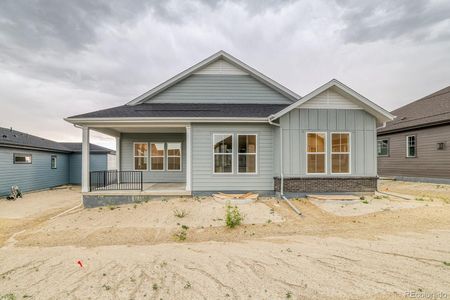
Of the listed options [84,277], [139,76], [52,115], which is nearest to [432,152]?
[84,277]

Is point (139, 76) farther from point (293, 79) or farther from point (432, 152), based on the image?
point (432, 152)

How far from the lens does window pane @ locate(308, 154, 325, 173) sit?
352 inches

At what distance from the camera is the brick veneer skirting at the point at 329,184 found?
883 cm

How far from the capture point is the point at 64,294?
3.09 m

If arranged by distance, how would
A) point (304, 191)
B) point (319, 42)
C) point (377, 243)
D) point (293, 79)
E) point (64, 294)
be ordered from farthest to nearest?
point (293, 79)
point (319, 42)
point (304, 191)
point (377, 243)
point (64, 294)

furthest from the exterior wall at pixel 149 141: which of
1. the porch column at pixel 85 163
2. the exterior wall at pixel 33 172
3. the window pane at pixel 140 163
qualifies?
the exterior wall at pixel 33 172

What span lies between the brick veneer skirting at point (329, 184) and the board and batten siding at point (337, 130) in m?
0.21

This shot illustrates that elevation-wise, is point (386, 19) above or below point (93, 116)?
above

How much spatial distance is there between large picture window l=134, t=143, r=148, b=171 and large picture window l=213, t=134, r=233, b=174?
4.97 metres

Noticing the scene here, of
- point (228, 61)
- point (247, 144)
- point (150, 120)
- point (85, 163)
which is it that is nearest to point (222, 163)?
point (247, 144)

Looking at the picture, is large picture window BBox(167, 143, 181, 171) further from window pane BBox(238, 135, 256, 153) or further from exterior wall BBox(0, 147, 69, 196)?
exterior wall BBox(0, 147, 69, 196)

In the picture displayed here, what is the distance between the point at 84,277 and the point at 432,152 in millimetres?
18584

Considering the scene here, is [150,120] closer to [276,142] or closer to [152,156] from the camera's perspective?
[152,156]

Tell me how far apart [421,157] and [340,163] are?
32.3ft
